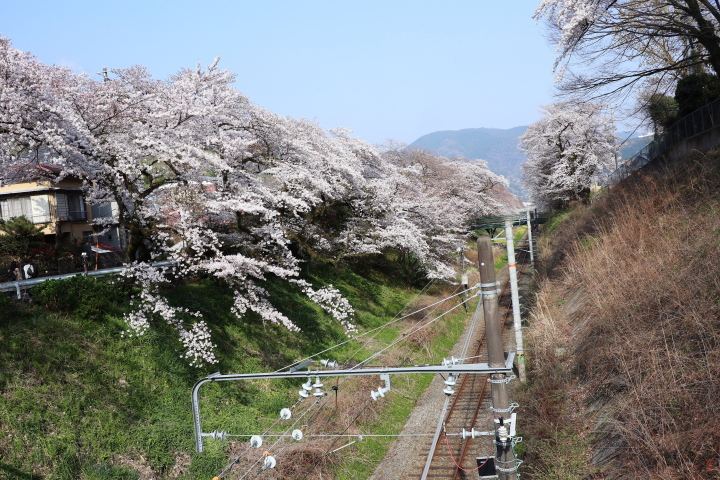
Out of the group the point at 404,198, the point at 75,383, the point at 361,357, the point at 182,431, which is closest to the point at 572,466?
the point at 182,431

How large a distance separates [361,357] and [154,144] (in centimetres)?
1163

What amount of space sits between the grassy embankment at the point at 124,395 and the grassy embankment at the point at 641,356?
17.4 feet

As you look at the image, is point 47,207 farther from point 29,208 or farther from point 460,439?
point 460,439

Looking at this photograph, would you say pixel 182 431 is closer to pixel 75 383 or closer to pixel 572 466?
pixel 75 383

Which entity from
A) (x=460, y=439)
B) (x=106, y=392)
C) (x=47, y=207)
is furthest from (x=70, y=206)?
(x=460, y=439)

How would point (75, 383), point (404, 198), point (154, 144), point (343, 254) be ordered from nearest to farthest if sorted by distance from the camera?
point (75, 383)
point (154, 144)
point (343, 254)
point (404, 198)

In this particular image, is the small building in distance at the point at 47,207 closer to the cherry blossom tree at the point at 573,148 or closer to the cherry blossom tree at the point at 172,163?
the cherry blossom tree at the point at 172,163

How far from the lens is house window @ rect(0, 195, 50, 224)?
29891 millimetres

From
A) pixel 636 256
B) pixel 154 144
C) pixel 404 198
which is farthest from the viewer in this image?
pixel 404 198

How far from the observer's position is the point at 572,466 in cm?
930

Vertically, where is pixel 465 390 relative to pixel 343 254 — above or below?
below

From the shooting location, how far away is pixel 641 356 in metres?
9.04

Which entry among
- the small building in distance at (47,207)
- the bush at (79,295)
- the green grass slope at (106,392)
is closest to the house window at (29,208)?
the small building in distance at (47,207)

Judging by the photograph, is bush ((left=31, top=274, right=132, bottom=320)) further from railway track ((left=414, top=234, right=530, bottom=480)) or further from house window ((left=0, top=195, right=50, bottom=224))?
house window ((left=0, top=195, right=50, bottom=224))
